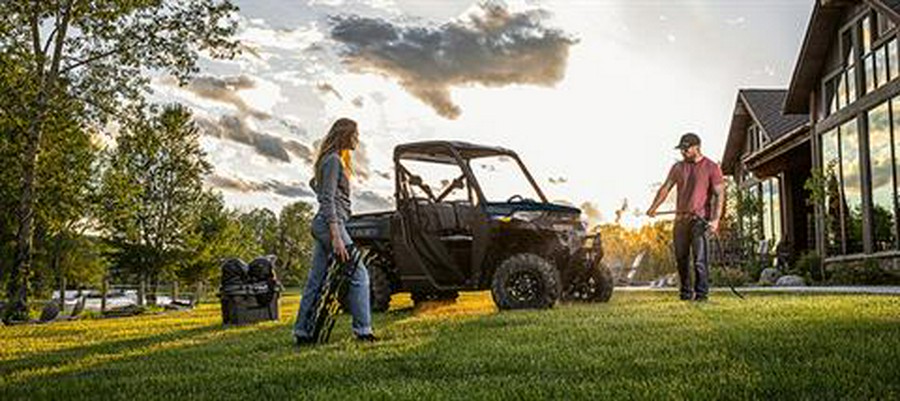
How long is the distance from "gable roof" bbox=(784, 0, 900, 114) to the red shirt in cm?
1391

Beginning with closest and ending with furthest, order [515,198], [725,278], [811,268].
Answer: [515,198]
[725,278]
[811,268]

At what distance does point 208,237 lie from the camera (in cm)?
4694

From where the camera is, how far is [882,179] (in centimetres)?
2064

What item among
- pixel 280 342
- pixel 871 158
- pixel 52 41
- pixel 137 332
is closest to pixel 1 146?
pixel 52 41

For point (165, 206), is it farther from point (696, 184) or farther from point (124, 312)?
point (696, 184)

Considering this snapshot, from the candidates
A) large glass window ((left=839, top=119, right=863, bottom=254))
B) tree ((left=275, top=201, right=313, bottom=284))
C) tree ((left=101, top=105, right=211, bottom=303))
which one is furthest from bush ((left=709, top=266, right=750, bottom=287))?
tree ((left=275, top=201, right=313, bottom=284))

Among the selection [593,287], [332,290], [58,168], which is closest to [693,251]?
[593,287]

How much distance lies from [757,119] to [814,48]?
821 cm

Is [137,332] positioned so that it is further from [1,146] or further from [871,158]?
[871,158]

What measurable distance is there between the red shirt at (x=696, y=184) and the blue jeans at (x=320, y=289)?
231 inches

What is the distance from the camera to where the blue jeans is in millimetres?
7219

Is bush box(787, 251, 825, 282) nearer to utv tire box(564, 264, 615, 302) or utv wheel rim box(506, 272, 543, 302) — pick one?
utv tire box(564, 264, 615, 302)

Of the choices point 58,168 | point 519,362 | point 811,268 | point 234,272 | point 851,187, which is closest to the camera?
point 519,362

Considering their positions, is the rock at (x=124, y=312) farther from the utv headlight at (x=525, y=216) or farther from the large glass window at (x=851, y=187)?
the large glass window at (x=851, y=187)
